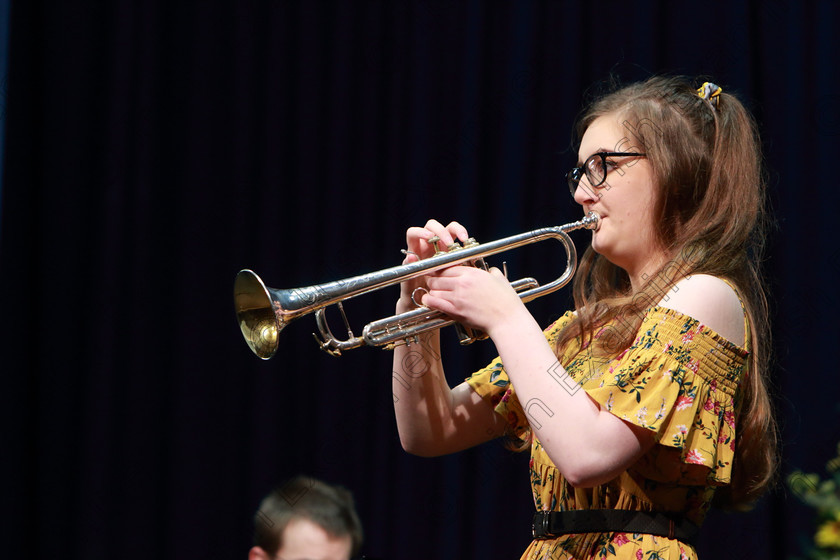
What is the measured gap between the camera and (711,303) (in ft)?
4.68

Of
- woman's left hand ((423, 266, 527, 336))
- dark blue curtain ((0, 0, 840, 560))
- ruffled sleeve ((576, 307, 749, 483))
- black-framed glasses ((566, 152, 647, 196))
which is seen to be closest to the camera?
ruffled sleeve ((576, 307, 749, 483))

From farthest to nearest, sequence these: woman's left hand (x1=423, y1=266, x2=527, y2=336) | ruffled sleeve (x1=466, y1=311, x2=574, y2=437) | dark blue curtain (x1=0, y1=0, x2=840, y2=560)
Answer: dark blue curtain (x1=0, y1=0, x2=840, y2=560)
ruffled sleeve (x1=466, y1=311, x2=574, y2=437)
woman's left hand (x1=423, y1=266, x2=527, y2=336)

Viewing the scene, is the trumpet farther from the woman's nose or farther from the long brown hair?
the long brown hair

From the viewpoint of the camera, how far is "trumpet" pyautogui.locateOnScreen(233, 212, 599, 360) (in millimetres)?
1605

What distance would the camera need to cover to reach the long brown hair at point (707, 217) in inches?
59.3

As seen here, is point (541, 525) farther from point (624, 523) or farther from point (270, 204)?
point (270, 204)

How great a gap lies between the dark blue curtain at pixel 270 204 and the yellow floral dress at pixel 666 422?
4.22 ft

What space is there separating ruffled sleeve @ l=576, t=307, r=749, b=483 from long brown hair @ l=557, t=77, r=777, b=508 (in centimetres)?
8

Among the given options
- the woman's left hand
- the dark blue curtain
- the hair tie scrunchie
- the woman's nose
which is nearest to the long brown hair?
the hair tie scrunchie

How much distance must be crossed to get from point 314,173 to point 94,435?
1.06 metres

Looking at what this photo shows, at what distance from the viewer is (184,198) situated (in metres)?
2.88

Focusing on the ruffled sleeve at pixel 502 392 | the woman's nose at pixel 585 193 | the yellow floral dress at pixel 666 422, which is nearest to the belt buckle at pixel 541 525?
the yellow floral dress at pixel 666 422

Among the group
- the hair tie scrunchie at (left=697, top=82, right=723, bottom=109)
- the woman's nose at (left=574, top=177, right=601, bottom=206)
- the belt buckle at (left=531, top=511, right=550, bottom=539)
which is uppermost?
the hair tie scrunchie at (left=697, top=82, right=723, bottom=109)

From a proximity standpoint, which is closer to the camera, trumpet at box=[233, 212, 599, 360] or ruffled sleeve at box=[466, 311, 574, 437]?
trumpet at box=[233, 212, 599, 360]
